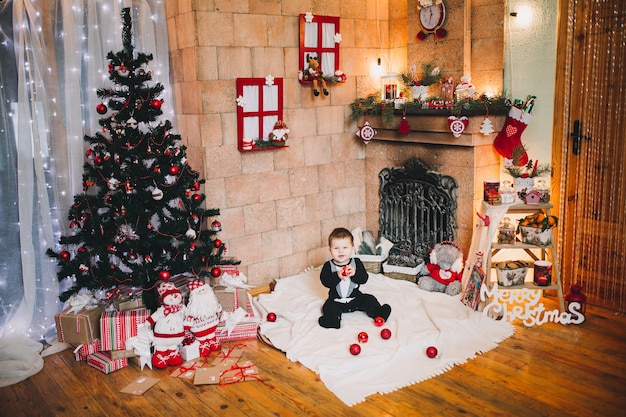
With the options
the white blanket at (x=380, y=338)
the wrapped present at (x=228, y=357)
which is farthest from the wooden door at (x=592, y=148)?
the wrapped present at (x=228, y=357)

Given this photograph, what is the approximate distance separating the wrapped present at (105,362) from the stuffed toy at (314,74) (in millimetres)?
2750

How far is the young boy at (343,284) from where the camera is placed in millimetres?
4172

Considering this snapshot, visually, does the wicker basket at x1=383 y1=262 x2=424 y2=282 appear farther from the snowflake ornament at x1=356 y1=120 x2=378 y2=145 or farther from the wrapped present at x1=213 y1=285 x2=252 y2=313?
the wrapped present at x1=213 y1=285 x2=252 y2=313

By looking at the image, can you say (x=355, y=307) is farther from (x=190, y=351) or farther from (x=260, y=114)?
(x=260, y=114)

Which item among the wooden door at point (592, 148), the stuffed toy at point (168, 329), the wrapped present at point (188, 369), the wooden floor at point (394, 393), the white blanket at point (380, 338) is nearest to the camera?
the wooden floor at point (394, 393)

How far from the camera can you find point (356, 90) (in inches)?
216

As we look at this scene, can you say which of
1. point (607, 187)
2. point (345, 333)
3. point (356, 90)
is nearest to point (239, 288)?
point (345, 333)

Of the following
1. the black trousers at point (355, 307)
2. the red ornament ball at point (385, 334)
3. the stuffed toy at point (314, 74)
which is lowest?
the red ornament ball at point (385, 334)

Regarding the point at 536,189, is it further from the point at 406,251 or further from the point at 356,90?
the point at 356,90

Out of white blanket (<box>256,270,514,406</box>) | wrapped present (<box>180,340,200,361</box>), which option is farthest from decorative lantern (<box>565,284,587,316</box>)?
wrapped present (<box>180,340,200,361</box>)

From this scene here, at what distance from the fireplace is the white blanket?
55 cm

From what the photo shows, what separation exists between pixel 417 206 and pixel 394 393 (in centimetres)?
223

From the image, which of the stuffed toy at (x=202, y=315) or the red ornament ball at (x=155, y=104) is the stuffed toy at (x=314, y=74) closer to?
the red ornament ball at (x=155, y=104)

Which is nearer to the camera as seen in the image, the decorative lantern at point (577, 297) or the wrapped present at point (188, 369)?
the wrapped present at point (188, 369)
